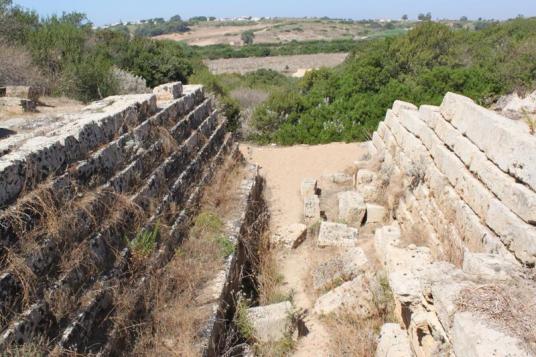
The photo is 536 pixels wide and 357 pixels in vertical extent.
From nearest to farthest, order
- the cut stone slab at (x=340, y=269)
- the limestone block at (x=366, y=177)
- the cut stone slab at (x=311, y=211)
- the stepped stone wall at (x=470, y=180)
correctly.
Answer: the stepped stone wall at (x=470, y=180), the cut stone slab at (x=340, y=269), the cut stone slab at (x=311, y=211), the limestone block at (x=366, y=177)

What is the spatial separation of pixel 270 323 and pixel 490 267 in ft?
7.52

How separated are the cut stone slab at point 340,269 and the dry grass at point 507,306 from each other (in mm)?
2924

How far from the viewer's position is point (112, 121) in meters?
5.27

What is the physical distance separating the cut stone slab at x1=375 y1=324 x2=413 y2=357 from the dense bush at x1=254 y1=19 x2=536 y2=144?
32.3ft

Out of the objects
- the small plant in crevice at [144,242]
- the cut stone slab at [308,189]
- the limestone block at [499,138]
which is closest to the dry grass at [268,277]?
the small plant in crevice at [144,242]

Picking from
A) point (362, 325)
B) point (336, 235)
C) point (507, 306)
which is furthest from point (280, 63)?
point (507, 306)

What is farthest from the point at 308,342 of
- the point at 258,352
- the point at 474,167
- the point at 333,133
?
the point at 333,133

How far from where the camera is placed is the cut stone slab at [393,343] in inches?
173

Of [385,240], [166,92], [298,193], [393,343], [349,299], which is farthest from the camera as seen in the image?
[298,193]

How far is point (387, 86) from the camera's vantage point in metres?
16.0

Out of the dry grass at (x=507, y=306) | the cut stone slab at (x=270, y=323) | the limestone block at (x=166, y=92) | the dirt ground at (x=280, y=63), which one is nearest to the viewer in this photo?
the dry grass at (x=507, y=306)

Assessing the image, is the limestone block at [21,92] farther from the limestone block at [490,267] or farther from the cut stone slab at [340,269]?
the limestone block at [490,267]

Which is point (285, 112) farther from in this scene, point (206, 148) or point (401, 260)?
point (401, 260)

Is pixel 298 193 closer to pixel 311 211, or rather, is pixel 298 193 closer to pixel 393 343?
pixel 311 211
